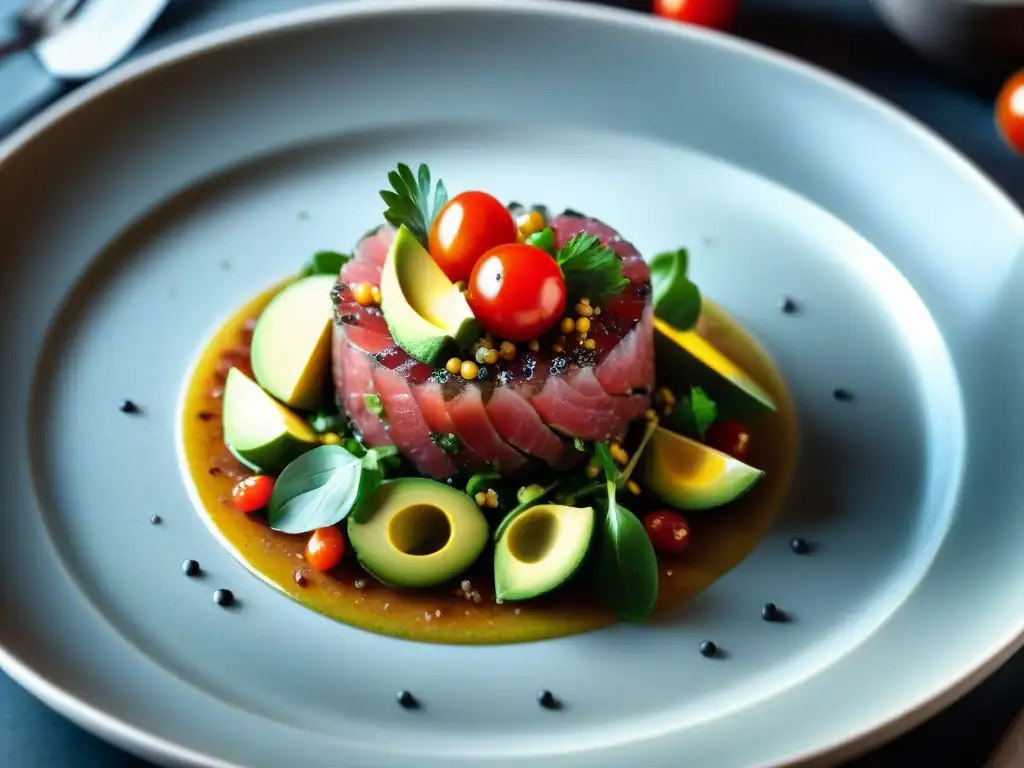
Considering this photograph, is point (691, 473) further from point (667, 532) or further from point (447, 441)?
point (447, 441)

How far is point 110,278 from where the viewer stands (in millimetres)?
3547

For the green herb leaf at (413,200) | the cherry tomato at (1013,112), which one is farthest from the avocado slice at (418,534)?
the cherry tomato at (1013,112)

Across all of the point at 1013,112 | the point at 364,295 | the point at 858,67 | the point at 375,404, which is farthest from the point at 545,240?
the point at 858,67

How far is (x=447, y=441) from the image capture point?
9.77ft

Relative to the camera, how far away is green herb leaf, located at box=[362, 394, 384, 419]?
3.01m

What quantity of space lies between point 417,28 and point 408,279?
152 centimetres

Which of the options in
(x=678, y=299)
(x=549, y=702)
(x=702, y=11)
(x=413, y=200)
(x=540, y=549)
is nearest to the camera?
(x=549, y=702)

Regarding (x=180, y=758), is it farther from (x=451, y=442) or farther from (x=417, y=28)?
(x=417, y=28)

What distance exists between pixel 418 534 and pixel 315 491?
294 mm

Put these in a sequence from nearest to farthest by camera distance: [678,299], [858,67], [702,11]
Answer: [678,299]
[702,11]
[858,67]

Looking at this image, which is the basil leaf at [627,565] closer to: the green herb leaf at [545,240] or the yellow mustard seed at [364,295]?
the green herb leaf at [545,240]

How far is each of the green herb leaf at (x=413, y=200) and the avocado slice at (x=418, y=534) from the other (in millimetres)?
688

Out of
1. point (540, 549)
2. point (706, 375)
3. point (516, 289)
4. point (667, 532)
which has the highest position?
point (516, 289)

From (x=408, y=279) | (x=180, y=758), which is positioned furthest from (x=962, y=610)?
(x=180, y=758)
